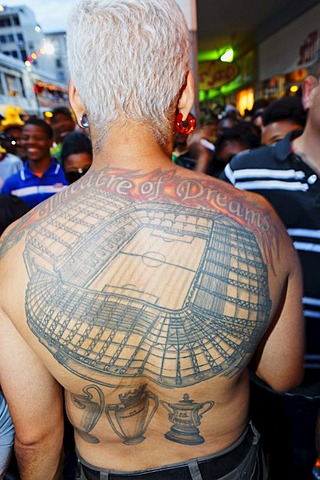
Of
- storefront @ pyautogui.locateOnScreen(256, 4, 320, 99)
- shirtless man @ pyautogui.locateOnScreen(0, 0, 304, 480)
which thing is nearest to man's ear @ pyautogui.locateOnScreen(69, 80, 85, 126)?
shirtless man @ pyautogui.locateOnScreen(0, 0, 304, 480)

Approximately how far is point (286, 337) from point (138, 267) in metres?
0.55

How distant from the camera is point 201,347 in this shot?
84 centimetres

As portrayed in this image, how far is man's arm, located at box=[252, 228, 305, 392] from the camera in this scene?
3.05 ft

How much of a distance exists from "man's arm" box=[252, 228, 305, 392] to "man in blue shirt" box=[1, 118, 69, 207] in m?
2.81

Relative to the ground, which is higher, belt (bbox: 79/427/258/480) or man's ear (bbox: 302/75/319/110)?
man's ear (bbox: 302/75/319/110)

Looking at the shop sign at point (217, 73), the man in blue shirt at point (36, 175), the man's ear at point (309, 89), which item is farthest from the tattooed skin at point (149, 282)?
the shop sign at point (217, 73)

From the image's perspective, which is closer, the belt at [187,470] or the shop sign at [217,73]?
the belt at [187,470]

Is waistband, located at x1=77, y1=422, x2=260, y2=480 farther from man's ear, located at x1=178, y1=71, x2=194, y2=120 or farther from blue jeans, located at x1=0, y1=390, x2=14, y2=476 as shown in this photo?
man's ear, located at x1=178, y1=71, x2=194, y2=120

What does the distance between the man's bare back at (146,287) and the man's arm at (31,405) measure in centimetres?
5

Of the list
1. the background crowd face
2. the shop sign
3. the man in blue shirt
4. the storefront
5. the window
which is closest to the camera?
the man in blue shirt

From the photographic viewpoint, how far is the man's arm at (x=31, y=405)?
3.03 feet

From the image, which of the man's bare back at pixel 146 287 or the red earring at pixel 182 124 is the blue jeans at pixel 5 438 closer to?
the man's bare back at pixel 146 287

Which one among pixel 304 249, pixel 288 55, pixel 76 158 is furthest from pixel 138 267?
pixel 288 55

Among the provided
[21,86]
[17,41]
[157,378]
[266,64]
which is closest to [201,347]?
[157,378]
